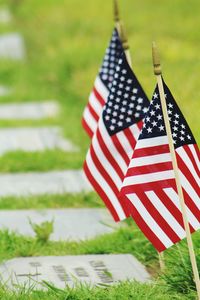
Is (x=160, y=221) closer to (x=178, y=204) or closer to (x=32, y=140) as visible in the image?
(x=178, y=204)

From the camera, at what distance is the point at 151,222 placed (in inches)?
227

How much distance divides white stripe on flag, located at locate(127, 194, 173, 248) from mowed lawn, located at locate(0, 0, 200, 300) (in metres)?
0.29

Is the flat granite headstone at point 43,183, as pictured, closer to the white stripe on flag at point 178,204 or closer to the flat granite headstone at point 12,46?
the white stripe on flag at point 178,204

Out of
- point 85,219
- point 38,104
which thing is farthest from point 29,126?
point 85,219

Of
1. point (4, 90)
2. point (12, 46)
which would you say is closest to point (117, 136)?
point (4, 90)

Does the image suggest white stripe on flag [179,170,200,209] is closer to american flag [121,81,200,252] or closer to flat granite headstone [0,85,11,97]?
american flag [121,81,200,252]

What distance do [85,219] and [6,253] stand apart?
117 centimetres

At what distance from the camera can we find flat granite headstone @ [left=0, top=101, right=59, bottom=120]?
39.8ft

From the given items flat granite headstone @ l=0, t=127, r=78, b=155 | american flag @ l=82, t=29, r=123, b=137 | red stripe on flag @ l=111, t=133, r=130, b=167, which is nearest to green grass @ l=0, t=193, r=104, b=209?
american flag @ l=82, t=29, r=123, b=137

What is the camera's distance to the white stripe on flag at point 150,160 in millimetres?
5637

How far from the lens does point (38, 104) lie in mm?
12859

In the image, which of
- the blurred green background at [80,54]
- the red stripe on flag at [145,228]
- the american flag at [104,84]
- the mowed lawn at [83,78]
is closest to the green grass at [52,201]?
the mowed lawn at [83,78]

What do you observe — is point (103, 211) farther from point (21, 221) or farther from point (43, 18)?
point (43, 18)

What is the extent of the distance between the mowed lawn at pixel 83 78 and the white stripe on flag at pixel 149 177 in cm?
60
